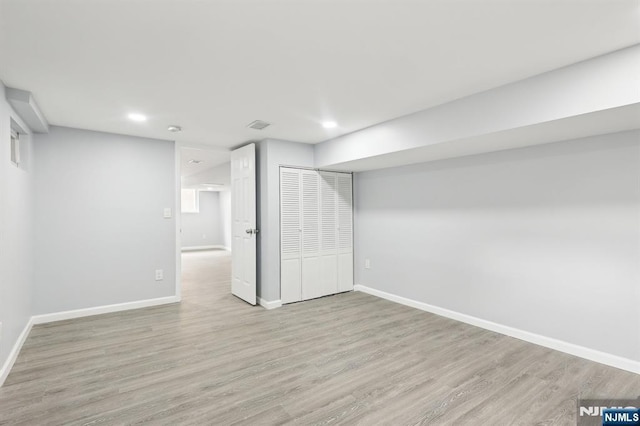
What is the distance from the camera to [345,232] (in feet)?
16.4

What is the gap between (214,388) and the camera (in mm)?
2281

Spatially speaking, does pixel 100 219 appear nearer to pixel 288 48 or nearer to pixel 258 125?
pixel 258 125

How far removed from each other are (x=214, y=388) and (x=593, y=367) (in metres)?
3.02

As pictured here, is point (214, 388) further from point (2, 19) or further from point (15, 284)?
point (2, 19)

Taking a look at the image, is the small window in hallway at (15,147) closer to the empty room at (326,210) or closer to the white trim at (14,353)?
the empty room at (326,210)

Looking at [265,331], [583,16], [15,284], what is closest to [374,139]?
→ [583,16]

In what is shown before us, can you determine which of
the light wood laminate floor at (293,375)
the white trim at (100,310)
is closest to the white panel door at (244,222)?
the light wood laminate floor at (293,375)

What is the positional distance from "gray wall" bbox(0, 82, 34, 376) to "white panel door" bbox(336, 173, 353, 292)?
3692 millimetres

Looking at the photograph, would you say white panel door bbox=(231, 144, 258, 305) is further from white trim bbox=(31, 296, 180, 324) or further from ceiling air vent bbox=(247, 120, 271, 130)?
white trim bbox=(31, 296, 180, 324)

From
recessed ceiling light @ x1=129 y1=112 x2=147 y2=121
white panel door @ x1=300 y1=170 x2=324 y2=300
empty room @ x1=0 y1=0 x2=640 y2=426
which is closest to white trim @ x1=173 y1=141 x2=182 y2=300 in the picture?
empty room @ x1=0 y1=0 x2=640 y2=426

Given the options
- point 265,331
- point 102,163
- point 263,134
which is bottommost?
point 265,331

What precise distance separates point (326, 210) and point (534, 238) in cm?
266

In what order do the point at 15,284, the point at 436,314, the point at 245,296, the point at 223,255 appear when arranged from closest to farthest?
1. the point at 15,284
2. the point at 436,314
3. the point at 245,296
4. the point at 223,255

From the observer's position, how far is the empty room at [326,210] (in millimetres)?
1877
